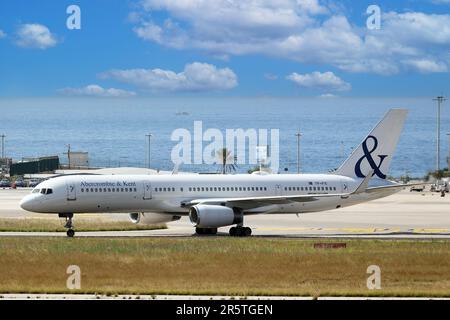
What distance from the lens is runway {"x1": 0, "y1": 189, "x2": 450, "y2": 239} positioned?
56.8 m

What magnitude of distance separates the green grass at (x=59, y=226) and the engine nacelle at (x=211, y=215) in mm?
7857

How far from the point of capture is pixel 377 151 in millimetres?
63719

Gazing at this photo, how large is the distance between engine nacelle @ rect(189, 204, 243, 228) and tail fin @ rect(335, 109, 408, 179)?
10.8 meters

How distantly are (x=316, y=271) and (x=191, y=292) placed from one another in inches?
315

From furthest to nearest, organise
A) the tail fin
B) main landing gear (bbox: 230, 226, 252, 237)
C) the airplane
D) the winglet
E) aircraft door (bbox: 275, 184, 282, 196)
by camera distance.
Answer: the tail fin < aircraft door (bbox: 275, 184, 282, 196) < the winglet < main landing gear (bbox: 230, 226, 252, 237) < the airplane

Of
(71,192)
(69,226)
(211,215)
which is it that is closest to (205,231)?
(211,215)

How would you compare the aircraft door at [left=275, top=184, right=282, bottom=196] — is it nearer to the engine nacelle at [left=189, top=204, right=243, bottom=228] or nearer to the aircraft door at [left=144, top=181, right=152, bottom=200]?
the engine nacelle at [left=189, top=204, right=243, bottom=228]

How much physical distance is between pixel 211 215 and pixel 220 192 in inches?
170

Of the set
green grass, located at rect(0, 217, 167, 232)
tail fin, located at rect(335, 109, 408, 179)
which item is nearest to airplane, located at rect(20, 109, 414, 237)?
tail fin, located at rect(335, 109, 408, 179)

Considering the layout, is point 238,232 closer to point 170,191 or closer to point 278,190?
point 170,191

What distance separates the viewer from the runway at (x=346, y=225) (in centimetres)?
5684
